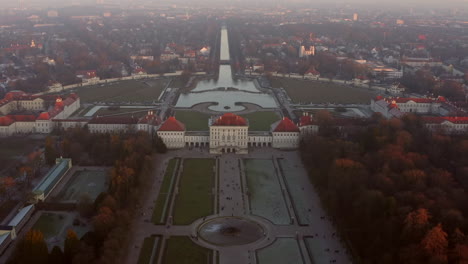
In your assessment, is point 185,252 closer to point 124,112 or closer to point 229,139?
point 229,139

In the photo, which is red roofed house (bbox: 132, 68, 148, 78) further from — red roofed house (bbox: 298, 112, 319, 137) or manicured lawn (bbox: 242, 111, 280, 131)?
red roofed house (bbox: 298, 112, 319, 137)

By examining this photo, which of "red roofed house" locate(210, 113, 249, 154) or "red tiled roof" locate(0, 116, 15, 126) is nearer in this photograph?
"red roofed house" locate(210, 113, 249, 154)

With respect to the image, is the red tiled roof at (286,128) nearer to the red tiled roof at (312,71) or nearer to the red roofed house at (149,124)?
the red roofed house at (149,124)

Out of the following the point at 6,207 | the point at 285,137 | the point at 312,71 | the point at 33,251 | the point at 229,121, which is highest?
the point at 229,121

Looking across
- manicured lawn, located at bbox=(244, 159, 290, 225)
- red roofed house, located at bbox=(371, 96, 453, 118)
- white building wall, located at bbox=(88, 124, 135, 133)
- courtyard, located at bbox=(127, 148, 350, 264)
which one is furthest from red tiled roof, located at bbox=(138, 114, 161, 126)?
red roofed house, located at bbox=(371, 96, 453, 118)

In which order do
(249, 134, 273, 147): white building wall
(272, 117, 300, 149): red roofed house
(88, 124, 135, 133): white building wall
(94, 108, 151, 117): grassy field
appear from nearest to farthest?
(272, 117, 300, 149): red roofed house, (249, 134, 273, 147): white building wall, (88, 124, 135, 133): white building wall, (94, 108, 151, 117): grassy field

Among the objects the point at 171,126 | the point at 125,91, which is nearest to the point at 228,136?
the point at 171,126

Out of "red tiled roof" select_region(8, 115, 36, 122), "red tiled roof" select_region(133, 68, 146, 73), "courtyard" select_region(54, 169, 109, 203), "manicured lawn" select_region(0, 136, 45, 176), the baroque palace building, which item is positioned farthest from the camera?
"red tiled roof" select_region(133, 68, 146, 73)
